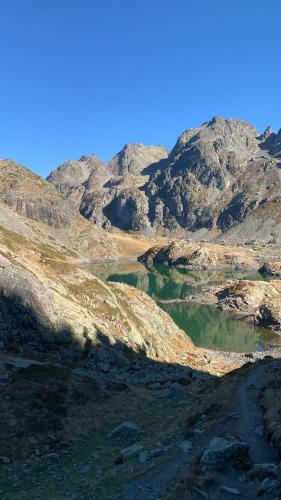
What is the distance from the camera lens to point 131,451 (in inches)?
1032

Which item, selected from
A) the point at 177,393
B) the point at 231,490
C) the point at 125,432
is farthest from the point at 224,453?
the point at 177,393

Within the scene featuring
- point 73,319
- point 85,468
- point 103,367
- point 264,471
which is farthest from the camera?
point 73,319

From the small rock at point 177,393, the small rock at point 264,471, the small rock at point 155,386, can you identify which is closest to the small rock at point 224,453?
the small rock at point 264,471

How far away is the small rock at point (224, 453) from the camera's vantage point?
65.5 feet

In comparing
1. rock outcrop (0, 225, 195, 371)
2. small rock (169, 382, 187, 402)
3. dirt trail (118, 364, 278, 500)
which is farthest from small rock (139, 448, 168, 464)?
rock outcrop (0, 225, 195, 371)

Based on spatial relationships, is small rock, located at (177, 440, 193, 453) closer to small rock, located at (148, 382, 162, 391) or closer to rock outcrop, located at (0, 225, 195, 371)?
small rock, located at (148, 382, 162, 391)

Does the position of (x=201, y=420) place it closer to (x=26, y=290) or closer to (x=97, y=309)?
(x=26, y=290)

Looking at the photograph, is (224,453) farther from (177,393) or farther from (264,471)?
(177,393)

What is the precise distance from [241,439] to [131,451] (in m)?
6.89

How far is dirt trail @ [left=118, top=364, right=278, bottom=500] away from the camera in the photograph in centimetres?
1872

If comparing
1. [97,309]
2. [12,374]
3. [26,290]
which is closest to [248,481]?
[12,374]

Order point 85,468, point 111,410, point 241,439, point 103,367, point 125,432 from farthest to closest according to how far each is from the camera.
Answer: point 103,367, point 111,410, point 125,432, point 85,468, point 241,439

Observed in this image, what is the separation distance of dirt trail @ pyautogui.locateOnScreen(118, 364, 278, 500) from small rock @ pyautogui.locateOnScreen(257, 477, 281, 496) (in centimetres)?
35

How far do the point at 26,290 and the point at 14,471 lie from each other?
27.0 metres
